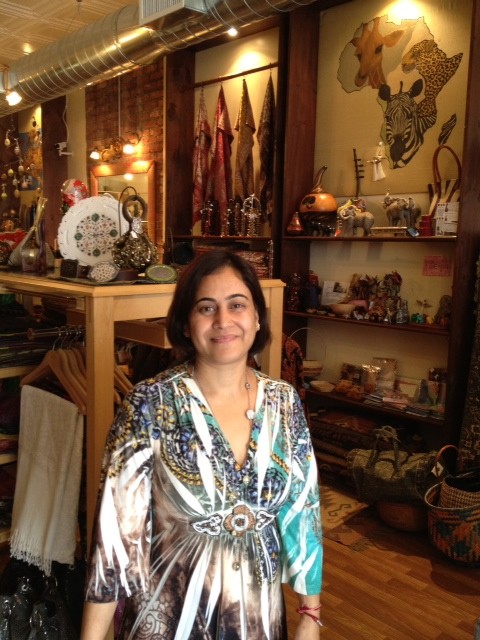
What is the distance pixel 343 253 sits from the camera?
4.18m

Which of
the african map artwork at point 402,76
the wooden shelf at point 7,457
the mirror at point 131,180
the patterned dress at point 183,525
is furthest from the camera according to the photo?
the mirror at point 131,180

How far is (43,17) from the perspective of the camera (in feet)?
16.0

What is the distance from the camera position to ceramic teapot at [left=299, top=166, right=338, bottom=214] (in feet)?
13.0

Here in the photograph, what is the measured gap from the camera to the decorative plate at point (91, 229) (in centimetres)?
212

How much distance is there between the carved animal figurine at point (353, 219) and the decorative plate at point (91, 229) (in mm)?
2075

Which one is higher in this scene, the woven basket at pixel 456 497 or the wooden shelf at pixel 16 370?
the wooden shelf at pixel 16 370

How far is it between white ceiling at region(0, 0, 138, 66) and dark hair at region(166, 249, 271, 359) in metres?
3.71

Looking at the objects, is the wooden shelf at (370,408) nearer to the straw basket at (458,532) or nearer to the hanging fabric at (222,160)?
the straw basket at (458,532)

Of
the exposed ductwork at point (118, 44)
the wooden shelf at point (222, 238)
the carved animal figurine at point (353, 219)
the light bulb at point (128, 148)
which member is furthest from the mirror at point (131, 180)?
the carved animal figurine at point (353, 219)

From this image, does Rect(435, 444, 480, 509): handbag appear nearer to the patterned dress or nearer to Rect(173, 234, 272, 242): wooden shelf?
the patterned dress

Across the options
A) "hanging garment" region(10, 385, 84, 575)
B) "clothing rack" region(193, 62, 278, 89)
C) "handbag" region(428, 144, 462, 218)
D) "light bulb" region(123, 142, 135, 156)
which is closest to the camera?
"hanging garment" region(10, 385, 84, 575)

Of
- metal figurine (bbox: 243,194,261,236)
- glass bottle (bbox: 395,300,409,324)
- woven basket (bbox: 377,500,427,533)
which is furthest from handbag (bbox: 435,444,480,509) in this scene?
metal figurine (bbox: 243,194,261,236)

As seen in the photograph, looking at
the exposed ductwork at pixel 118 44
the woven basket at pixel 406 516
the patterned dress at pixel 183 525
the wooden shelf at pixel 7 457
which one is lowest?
the woven basket at pixel 406 516

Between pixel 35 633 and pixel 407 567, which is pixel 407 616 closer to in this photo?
pixel 407 567
